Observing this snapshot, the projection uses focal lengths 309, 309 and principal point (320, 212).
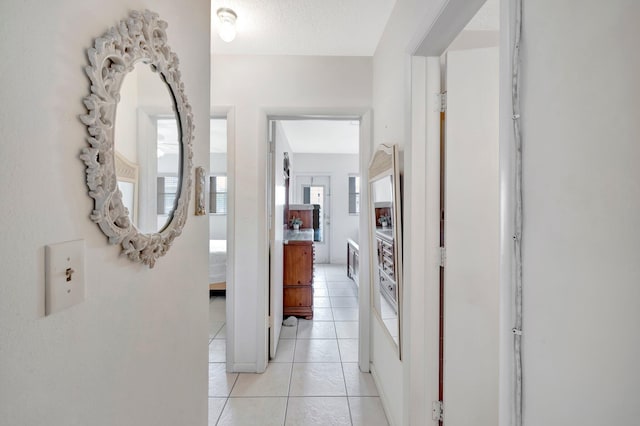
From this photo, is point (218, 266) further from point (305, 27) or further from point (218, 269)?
point (305, 27)

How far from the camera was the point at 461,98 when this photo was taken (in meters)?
1.46

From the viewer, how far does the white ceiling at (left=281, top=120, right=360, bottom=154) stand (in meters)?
4.54

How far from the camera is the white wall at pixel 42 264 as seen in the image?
447mm

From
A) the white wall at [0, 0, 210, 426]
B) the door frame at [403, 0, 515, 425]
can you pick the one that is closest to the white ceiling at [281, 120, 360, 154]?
the door frame at [403, 0, 515, 425]

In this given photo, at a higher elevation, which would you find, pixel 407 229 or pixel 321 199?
pixel 321 199

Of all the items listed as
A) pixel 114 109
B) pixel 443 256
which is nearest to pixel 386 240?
pixel 443 256

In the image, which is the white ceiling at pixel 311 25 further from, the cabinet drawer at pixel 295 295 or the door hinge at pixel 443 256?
the cabinet drawer at pixel 295 295

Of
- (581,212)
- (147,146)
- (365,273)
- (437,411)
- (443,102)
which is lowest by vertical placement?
(437,411)

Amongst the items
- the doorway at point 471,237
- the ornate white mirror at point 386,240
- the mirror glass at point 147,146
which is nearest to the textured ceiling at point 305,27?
the doorway at point 471,237

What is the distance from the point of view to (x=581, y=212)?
598 mm

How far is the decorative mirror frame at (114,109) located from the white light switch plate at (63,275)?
0.26 feet

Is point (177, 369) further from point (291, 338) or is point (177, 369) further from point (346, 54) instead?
point (346, 54)

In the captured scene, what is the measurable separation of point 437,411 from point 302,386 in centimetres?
108

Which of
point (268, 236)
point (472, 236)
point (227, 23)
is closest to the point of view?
point (472, 236)
